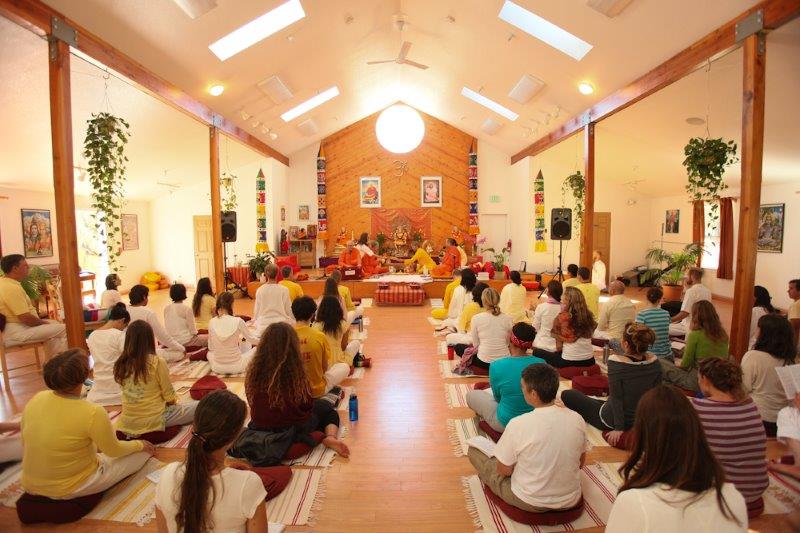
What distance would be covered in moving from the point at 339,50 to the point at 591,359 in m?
6.24

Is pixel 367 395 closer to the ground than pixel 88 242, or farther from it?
closer to the ground

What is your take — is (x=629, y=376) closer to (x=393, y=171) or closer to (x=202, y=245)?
(x=393, y=171)

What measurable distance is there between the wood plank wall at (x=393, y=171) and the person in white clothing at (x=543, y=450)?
1117 cm

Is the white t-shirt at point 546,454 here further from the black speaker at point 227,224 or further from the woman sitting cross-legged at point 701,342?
the black speaker at point 227,224

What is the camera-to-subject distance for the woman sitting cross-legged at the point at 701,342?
3.78 metres

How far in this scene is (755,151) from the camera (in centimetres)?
405

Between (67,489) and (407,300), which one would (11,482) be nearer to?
(67,489)

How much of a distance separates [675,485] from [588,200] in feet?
22.8

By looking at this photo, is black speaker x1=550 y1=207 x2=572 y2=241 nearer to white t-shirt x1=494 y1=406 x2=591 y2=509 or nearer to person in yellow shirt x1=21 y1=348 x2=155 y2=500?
white t-shirt x1=494 y1=406 x2=591 y2=509

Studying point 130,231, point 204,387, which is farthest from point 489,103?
point 130,231

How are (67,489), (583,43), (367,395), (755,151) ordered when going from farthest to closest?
(583,43) < (367,395) < (755,151) < (67,489)

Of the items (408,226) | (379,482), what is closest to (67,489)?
(379,482)

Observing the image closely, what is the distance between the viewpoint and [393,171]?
13.4 meters

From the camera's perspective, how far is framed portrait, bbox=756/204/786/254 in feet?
26.4
